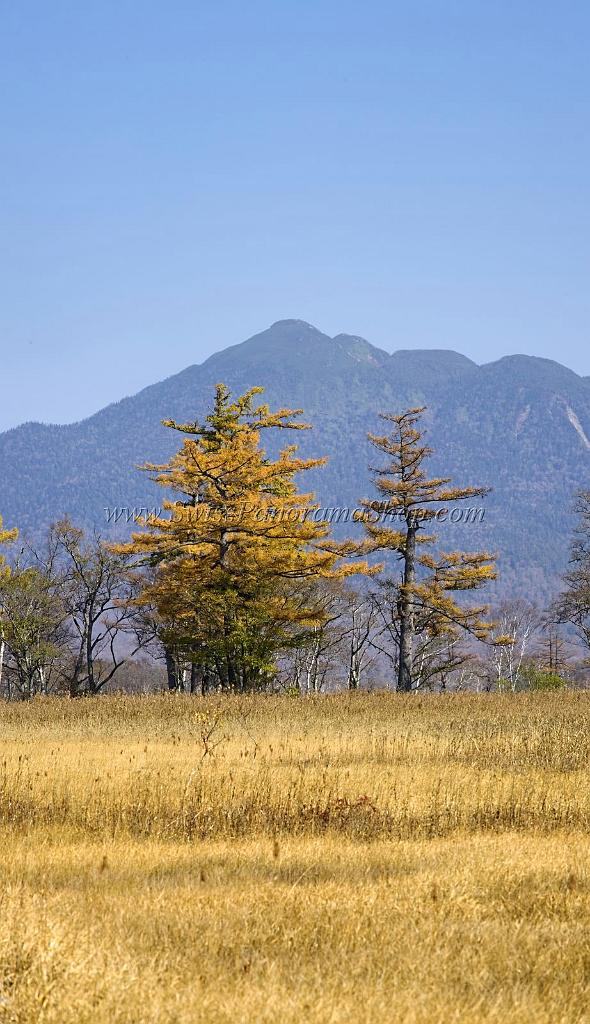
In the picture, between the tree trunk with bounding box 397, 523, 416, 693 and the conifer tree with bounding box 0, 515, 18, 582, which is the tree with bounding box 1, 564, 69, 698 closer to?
the conifer tree with bounding box 0, 515, 18, 582

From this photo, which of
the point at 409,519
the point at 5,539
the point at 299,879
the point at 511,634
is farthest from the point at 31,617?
the point at 299,879

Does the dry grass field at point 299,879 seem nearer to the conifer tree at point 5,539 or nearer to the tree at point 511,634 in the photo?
the conifer tree at point 5,539

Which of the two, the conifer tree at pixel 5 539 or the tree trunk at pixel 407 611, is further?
the tree trunk at pixel 407 611

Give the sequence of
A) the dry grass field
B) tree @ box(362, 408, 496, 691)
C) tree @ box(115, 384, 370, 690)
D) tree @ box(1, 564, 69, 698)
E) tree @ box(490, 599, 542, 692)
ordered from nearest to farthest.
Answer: the dry grass field < tree @ box(115, 384, 370, 690) < tree @ box(362, 408, 496, 691) < tree @ box(1, 564, 69, 698) < tree @ box(490, 599, 542, 692)

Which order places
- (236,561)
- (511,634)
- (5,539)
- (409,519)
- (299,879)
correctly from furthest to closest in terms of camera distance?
(511,634) < (5,539) < (409,519) < (236,561) < (299,879)

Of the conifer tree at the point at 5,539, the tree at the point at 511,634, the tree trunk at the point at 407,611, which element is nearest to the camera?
the conifer tree at the point at 5,539

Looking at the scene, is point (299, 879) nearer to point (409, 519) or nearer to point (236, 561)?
point (236, 561)

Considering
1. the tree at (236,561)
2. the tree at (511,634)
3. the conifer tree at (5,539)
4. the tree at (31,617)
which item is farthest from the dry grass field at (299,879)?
the tree at (511,634)

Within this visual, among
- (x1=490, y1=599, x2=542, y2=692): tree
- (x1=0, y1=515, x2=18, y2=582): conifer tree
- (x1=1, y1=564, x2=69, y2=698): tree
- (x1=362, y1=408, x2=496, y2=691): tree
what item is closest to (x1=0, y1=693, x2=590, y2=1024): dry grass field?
(x1=362, y1=408, x2=496, y2=691): tree

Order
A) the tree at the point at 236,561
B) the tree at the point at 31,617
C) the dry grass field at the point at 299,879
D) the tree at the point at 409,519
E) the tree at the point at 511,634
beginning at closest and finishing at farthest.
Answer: the dry grass field at the point at 299,879
the tree at the point at 236,561
the tree at the point at 409,519
the tree at the point at 31,617
the tree at the point at 511,634

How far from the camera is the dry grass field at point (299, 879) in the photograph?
208 inches

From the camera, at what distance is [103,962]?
18.0ft

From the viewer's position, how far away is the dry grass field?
5281 millimetres

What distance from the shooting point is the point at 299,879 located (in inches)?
313
